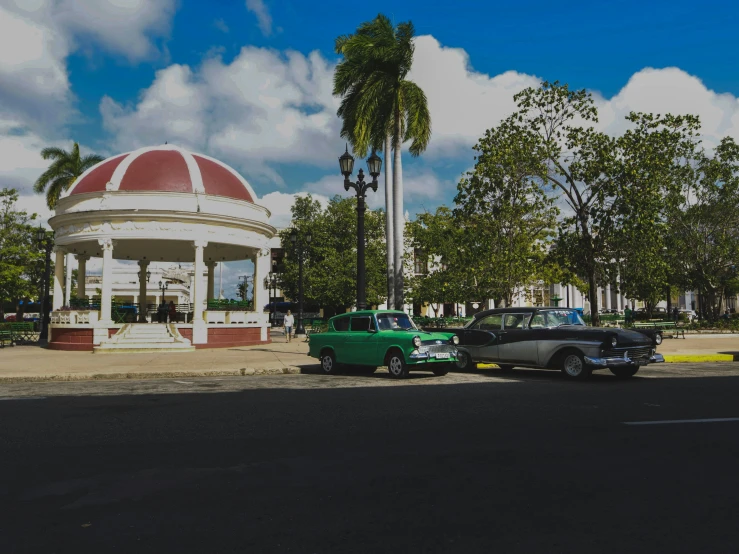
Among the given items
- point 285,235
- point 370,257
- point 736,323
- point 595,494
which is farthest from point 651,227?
point 285,235

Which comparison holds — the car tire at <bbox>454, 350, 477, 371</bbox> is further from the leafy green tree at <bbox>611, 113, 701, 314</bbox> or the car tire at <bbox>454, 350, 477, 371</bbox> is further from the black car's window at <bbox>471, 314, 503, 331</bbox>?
the leafy green tree at <bbox>611, 113, 701, 314</bbox>

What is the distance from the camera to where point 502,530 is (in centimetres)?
422

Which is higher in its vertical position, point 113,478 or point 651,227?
point 651,227

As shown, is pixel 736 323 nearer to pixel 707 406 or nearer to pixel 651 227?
pixel 651 227

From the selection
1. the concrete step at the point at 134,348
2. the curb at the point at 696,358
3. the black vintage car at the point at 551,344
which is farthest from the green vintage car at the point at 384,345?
the concrete step at the point at 134,348

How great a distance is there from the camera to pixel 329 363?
640 inches

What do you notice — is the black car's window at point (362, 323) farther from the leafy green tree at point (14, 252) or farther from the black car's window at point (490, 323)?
the leafy green tree at point (14, 252)

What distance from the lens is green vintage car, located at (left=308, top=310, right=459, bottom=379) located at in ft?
46.9

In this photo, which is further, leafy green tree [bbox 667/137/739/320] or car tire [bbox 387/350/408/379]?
leafy green tree [bbox 667/137/739/320]

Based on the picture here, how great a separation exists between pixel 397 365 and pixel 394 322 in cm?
122

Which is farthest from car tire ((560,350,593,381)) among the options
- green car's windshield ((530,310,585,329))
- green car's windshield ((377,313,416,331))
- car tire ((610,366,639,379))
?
green car's windshield ((377,313,416,331))

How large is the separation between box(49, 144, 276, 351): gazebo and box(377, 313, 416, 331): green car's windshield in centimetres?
1338

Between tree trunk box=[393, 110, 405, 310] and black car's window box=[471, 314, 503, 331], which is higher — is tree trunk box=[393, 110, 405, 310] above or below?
above

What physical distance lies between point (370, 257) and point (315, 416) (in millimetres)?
49512
